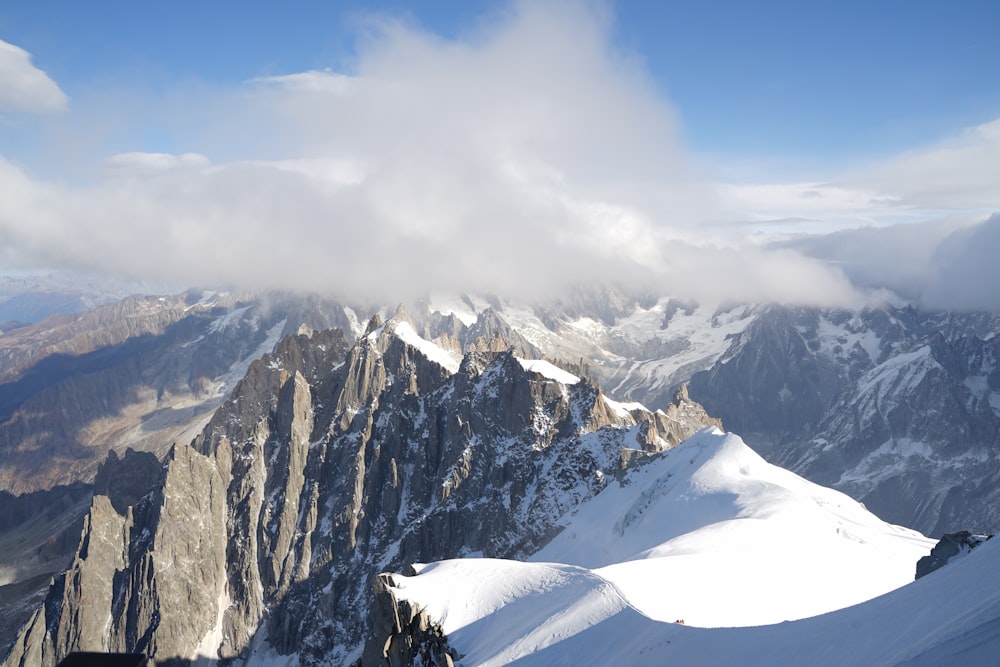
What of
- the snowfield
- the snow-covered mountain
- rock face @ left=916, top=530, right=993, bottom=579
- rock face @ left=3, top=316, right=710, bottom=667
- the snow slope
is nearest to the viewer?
the snow slope

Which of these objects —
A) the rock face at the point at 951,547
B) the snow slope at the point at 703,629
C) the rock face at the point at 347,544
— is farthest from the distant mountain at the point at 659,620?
the rock face at the point at 347,544

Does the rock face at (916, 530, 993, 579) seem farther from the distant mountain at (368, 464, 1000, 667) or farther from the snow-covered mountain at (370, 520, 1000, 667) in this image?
the snow-covered mountain at (370, 520, 1000, 667)

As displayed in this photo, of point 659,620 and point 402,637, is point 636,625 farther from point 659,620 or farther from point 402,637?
point 402,637

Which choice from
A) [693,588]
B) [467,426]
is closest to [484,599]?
[693,588]

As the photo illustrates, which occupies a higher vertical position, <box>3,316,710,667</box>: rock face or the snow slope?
the snow slope

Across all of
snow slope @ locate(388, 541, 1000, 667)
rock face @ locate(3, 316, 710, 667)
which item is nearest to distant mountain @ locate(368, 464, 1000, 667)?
snow slope @ locate(388, 541, 1000, 667)

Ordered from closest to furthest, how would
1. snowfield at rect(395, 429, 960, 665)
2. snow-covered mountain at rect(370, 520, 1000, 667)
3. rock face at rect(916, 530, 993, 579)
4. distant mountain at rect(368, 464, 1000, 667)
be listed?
snow-covered mountain at rect(370, 520, 1000, 667) < distant mountain at rect(368, 464, 1000, 667) < snowfield at rect(395, 429, 960, 665) < rock face at rect(916, 530, 993, 579)

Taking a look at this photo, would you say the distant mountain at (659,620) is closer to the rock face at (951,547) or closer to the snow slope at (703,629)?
the snow slope at (703,629)

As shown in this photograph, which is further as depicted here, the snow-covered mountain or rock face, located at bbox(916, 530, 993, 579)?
rock face, located at bbox(916, 530, 993, 579)
